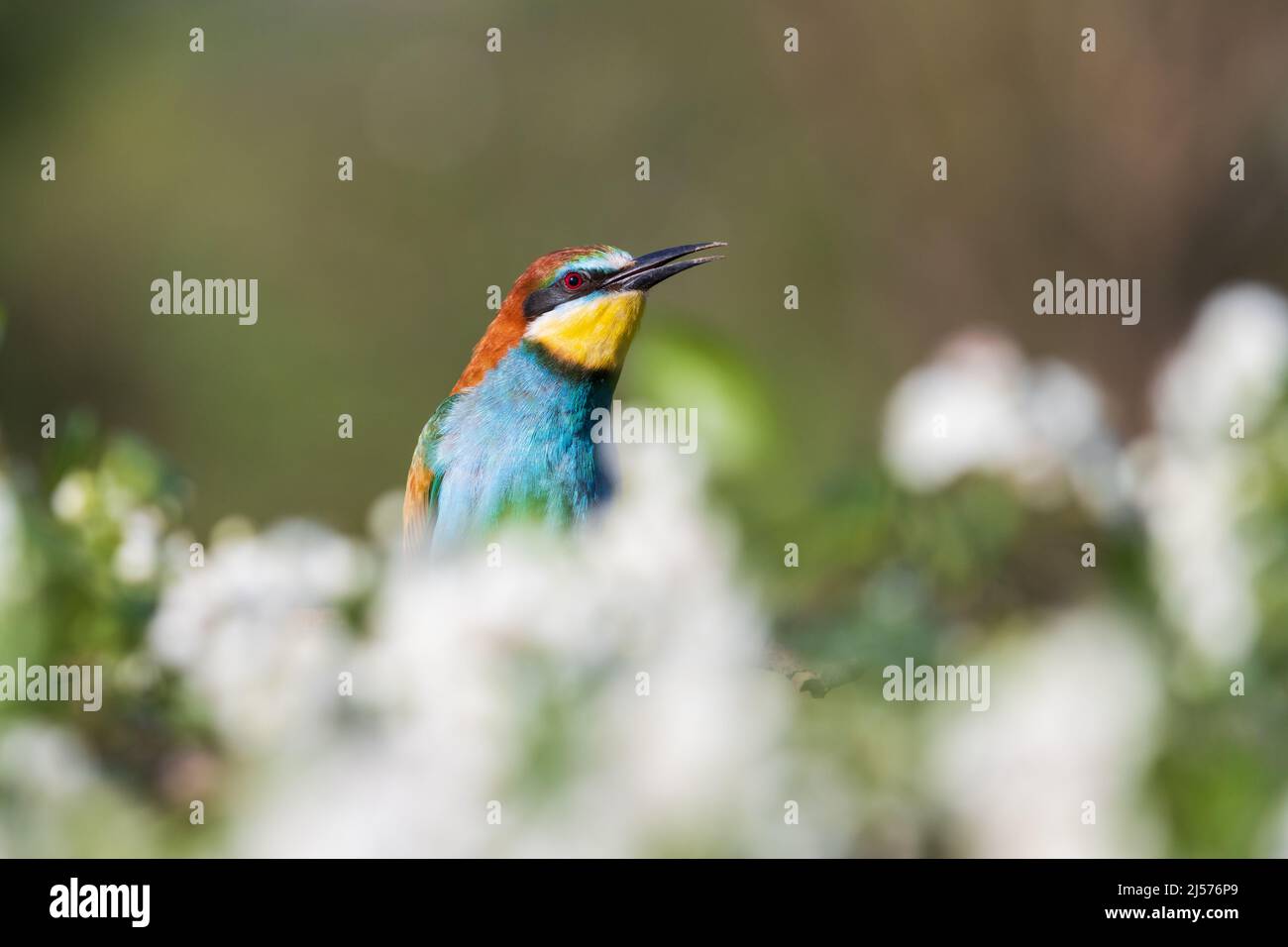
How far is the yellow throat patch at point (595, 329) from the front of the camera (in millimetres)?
2783

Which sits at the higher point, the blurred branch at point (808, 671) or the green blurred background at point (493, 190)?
the green blurred background at point (493, 190)

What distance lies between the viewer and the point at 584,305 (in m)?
2.81

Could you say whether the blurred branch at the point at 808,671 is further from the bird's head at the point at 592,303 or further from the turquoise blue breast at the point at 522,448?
the bird's head at the point at 592,303

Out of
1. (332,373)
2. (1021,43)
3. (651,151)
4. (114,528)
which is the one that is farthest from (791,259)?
(114,528)

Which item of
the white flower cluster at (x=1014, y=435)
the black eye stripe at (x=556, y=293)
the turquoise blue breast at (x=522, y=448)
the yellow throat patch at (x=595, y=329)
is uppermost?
the black eye stripe at (x=556, y=293)

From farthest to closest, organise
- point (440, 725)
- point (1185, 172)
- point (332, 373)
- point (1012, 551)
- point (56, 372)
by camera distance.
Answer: point (332, 373)
point (56, 372)
point (1185, 172)
point (1012, 551)
point (440, 725)

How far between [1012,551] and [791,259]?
18.9 ft

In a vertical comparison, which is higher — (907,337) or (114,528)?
(907,337)

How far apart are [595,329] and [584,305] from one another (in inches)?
2.6

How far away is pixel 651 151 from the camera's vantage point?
6684mm

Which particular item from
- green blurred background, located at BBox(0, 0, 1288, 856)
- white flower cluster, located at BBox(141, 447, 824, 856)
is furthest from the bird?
white flower cluster, located at BBox(141, 447, 824, 856)

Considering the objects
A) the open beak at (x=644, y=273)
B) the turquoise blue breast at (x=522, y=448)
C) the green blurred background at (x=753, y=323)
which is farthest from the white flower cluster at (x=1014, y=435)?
the open beak at (x=644, y=273)

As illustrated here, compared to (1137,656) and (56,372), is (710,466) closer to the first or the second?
(1137,656)

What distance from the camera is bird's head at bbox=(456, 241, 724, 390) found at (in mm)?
2787
